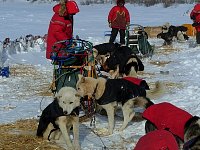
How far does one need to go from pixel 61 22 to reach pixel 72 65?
2.86 ft

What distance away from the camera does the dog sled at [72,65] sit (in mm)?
5328

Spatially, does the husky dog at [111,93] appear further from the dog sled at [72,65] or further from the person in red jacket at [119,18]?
the person in red jacket at [119,18]

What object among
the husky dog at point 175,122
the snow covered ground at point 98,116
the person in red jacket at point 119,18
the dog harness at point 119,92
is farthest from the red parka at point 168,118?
the person in red jacket at point 119,18

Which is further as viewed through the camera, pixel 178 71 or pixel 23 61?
pixel 23 61

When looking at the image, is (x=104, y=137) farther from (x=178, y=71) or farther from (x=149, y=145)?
(x=178, y=71)

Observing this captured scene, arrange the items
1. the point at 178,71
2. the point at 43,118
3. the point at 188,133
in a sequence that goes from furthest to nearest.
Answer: the point at 178,71, the point at 43,118, the point at 188,133

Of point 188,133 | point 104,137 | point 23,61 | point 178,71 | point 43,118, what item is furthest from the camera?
point 23,61

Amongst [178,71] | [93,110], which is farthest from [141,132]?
[178,71]

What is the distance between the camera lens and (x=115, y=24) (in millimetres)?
10516

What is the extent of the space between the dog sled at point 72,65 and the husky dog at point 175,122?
1615 mm

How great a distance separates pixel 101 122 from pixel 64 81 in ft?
2.27

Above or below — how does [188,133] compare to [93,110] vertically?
above

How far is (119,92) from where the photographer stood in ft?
15.7

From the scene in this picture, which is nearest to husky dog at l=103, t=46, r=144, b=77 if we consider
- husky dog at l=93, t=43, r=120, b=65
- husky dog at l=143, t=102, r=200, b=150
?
husky dog at l=93, t=43, r=120, b=65
